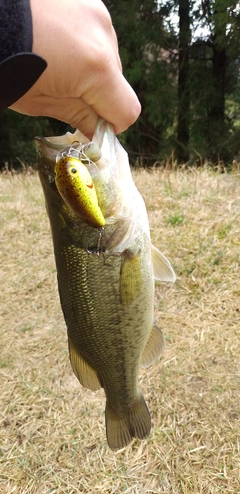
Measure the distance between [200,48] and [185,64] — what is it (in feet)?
1.87

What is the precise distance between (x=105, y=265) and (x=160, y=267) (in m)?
0.30

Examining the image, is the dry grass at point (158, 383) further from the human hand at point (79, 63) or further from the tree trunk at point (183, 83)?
the tree trunk at point (183, 83)

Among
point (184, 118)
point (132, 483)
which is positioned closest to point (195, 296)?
point (132, 483)

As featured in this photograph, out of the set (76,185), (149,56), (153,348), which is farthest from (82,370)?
(149,56)

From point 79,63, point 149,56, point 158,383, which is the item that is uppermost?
point 79,63

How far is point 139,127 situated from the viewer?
12.2m

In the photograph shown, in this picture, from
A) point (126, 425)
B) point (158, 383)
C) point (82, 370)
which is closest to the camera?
point (82, 370)

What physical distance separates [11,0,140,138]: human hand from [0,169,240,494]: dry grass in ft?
6.00

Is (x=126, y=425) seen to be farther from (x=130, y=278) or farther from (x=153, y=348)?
(x=130, y=278)

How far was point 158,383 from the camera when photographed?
107 inches

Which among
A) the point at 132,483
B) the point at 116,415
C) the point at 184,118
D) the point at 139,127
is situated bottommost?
the point at 139,127

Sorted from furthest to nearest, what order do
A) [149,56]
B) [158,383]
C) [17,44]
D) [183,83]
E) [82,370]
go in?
[183,83]
[149,56]
[158,383]
[82,370]
[17,44]

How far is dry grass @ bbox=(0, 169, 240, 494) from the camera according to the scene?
2.23 metres

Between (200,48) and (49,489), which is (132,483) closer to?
(49,489)
